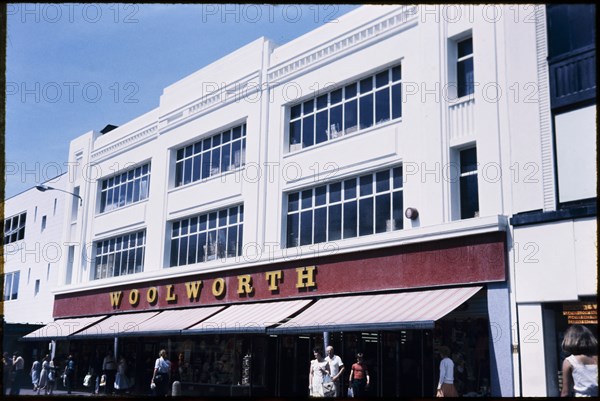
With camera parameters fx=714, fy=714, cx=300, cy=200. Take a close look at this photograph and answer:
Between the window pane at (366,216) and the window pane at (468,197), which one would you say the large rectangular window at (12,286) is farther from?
the window pane at (468,197)

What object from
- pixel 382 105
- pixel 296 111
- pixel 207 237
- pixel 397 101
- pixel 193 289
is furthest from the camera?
pixel 207 237

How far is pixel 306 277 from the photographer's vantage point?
2200cm

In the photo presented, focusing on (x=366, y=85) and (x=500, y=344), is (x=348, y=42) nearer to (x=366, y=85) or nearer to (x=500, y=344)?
(x=366, y=85)

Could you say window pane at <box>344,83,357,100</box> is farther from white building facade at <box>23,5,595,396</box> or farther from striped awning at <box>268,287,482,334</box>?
striped awning at <box>268,287,482,334</box>

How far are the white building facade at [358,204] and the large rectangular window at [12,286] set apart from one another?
43.0ft

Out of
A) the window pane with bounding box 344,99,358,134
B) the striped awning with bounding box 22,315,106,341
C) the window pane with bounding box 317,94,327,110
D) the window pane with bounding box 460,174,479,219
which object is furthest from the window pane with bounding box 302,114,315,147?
the striped awning with bounding box 22,315,106,341

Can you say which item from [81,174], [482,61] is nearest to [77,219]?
[81,174]

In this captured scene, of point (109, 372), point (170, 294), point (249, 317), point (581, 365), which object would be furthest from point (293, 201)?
point (581, 365)

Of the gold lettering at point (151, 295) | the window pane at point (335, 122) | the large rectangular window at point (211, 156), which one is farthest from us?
the gold lettering at point (151, 295)

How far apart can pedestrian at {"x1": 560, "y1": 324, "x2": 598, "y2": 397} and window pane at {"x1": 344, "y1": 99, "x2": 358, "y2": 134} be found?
1521cm

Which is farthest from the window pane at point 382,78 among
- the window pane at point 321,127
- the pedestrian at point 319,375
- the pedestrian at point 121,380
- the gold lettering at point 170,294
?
the pedestrian at point 121,380

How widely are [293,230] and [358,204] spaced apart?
3.17 metres

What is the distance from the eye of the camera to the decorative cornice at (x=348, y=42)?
20.8m

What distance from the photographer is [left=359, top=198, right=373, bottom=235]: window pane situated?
20.9 metres
